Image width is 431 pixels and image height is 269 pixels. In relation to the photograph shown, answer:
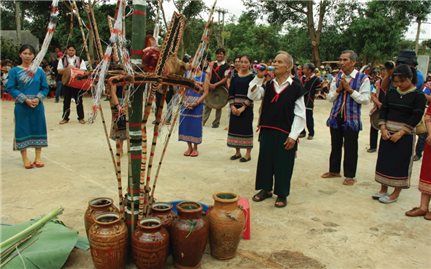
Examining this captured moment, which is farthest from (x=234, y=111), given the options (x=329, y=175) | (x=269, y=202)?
(x=269, y=202)

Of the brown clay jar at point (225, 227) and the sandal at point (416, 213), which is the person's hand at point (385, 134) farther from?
the brown clay jar at point (225, 227)

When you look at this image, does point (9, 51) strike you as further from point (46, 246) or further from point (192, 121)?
point (46, 246)

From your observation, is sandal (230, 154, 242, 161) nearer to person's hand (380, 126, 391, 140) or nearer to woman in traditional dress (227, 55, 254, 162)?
woman in traditional dress (227, 55, 254, 162)

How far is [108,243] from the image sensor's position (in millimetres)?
2490

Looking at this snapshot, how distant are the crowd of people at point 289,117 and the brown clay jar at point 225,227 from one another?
30.2 inches

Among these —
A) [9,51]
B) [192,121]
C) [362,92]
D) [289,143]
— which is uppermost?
[9,51]

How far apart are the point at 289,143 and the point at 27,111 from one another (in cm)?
331

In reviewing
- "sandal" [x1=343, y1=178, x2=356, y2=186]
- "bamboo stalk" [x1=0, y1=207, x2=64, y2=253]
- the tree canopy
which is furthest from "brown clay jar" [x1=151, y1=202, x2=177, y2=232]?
the tree canopy

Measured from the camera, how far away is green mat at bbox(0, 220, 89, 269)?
2545 millimetres

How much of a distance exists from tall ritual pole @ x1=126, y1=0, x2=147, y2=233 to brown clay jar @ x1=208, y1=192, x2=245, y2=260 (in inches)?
22.7

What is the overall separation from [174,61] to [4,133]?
5.95m

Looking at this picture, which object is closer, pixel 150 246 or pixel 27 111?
pixel 150 246

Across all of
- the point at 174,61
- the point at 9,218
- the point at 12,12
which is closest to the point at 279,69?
the point at 174,61

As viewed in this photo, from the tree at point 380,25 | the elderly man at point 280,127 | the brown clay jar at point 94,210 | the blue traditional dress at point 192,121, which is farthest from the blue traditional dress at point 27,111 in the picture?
the tree at point 380,25
